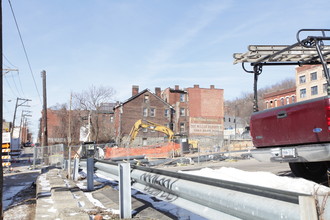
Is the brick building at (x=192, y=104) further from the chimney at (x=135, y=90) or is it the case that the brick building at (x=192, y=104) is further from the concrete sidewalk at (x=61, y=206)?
the concrete sidewalk at (x=61, y=206)

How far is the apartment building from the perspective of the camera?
199ft

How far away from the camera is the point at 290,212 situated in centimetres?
209

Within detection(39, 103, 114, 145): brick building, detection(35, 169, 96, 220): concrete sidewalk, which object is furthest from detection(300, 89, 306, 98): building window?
detection(35, 169, 96, 220): concrete sidewalk

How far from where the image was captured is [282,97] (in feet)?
251

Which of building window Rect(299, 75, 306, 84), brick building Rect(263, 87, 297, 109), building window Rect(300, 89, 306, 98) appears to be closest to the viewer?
building window Rect(299, 75, 306, 84)

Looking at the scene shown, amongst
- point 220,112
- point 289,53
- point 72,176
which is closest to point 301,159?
point 289,53

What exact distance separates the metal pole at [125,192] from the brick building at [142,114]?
157ft

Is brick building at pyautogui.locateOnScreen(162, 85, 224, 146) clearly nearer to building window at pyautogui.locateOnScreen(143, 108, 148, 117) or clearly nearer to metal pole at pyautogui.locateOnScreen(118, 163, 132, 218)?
building window at pyautogui.locateOnScreen(143, 108, 148, 117)

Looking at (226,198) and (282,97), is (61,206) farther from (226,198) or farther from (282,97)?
(282,97)

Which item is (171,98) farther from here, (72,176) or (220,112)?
(72,176)

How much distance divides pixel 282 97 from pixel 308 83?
1195cm

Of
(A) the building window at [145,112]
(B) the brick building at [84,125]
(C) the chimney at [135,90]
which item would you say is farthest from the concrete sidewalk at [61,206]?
→ (C) the chimney at [135,90]

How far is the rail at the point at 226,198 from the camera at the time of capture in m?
2.08

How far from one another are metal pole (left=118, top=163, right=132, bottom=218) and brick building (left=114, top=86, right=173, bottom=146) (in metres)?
47.9
